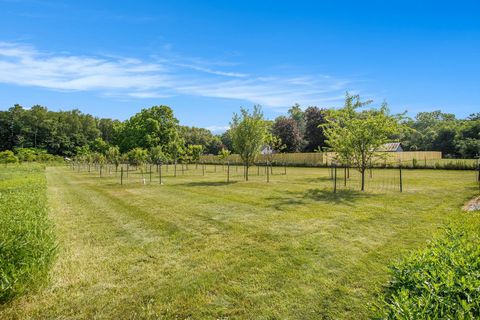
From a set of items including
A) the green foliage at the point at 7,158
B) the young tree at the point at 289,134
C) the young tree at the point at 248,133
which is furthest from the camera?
the young tree at the point at 289,134

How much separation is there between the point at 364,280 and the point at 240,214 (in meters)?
5.98

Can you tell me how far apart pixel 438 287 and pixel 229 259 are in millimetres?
4165

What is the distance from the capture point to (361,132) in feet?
53.1

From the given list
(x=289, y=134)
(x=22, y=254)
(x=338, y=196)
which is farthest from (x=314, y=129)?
(x=22, y=254)

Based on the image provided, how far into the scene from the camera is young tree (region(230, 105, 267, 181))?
23.3 meters

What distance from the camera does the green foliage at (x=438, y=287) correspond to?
7.59 ft

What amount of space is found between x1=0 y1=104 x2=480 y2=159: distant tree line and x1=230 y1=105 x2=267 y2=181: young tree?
0.86m

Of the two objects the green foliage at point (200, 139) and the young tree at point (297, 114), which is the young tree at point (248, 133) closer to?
the green foliage at point (200, 139)

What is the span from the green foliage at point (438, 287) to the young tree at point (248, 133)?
66.1 feet

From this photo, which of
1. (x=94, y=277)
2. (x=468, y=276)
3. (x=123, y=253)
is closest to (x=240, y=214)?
(x=123, y=253)

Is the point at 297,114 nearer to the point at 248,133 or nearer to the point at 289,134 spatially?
the point at 289,134

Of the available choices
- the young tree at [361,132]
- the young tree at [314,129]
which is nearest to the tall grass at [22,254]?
the young tree at [361,132]

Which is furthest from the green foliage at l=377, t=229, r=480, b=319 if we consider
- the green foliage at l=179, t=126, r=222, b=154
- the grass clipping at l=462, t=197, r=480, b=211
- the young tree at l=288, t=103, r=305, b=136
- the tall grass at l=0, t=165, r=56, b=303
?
the young tree at l=288, t=103, r=305, b=136

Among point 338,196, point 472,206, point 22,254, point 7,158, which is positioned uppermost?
point 7,158
